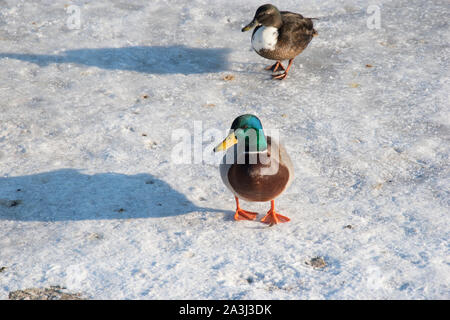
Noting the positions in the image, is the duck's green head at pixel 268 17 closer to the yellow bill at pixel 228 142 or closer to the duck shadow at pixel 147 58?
the duck shadow at pixel 147 58

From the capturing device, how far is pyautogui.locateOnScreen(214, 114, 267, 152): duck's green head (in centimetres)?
360

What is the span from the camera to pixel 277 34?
18.4 feet

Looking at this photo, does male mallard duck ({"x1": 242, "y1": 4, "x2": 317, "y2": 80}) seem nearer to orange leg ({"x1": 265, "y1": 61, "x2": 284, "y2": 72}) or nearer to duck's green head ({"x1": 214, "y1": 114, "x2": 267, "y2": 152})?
orange leg ({"x1": 265, "y1": 61, "x2": 284, "y2": 72})

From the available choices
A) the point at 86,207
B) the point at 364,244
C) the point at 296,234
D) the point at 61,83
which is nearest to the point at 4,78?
the point at 61,83

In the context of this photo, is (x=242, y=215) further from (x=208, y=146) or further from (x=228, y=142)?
(x=208, y=146)

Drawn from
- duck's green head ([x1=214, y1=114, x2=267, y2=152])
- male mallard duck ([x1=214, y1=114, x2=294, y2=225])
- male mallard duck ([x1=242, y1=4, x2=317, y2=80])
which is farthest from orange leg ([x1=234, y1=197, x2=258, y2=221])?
male mallard duck ([x1=242, y1=4, x2=317, y2=80])

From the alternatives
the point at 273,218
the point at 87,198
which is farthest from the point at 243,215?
the point at 87,198

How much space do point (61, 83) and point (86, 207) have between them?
207cm

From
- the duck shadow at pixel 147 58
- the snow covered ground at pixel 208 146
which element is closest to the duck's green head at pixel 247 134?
the snow covered ground at pixel 208 146

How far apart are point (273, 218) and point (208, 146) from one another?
3.72ft

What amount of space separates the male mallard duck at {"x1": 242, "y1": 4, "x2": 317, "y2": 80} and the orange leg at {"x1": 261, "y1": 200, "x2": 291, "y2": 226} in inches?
87.1

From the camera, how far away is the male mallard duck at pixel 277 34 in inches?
220

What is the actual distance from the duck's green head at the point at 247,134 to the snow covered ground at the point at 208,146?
61 cm
